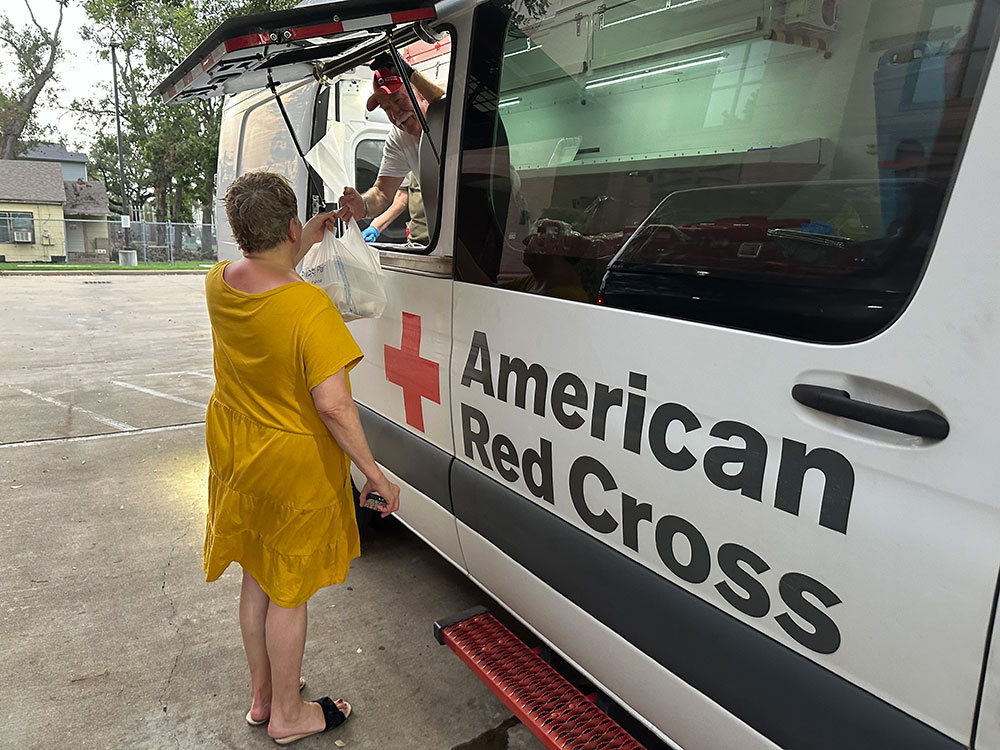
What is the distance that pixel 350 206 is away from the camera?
2.61 meters

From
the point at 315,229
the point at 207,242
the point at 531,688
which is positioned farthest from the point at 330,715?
the point at 207,242

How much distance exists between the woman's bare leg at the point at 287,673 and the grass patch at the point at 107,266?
80.9ft

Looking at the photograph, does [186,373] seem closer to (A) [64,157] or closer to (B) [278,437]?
(B) [278,437]

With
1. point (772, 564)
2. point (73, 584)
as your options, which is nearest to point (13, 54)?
point (73, 584)

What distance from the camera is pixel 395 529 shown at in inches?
152

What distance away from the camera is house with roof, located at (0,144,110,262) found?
30.2m

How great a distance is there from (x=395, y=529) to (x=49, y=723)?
5.71 ft

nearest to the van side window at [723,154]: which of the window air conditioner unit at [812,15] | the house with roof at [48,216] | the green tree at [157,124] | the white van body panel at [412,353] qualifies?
the window air conditioner unit at [812,15]

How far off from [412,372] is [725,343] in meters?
1.36

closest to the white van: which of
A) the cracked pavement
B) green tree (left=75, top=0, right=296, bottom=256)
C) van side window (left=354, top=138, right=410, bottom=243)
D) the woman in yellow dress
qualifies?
the woman in yellow dress

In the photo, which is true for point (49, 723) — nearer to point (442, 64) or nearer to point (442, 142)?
point (442, 142)

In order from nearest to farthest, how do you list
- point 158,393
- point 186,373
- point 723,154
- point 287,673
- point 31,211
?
point 723,154, point 287,673, point 158,393, point 186,373, point 31,211

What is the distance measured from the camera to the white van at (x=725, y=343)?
44.3 inches

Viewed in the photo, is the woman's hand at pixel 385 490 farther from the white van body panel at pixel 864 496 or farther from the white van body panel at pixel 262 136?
the white van body panel at pixel 262 136
